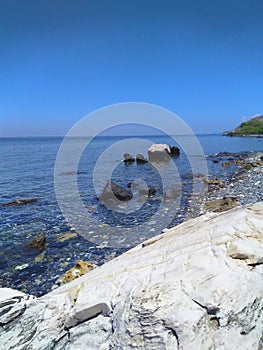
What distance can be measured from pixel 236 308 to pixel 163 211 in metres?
12.1

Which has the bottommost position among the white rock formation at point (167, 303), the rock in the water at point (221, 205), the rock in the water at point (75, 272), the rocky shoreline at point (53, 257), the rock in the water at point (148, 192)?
the rocky shoreline at point (53, 257)

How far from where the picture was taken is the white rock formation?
3.22 meters

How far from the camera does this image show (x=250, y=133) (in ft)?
495

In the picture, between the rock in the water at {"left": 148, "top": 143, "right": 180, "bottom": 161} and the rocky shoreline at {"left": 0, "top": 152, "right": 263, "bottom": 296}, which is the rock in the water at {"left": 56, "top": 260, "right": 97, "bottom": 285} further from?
the rock in the water at {"left": 148, "top": 143, "right": 180, "bottom": 161}

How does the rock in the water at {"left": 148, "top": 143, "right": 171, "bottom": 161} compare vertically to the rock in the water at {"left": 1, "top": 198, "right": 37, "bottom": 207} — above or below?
above

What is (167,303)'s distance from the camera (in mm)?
3391

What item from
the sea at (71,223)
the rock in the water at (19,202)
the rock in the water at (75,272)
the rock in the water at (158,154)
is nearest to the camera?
the rock in the water at (75,272)

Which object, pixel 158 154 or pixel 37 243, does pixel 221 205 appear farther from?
pixel 158 154

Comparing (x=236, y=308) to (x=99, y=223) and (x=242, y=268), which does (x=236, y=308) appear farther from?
(x=99, y=223)

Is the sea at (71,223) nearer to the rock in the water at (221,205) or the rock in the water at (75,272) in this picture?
the rock in the water at (75,272)

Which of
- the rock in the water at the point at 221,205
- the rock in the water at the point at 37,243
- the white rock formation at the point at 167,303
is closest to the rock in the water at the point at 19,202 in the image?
the rock in the water at the point at 37,243

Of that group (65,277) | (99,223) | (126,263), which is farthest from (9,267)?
(126,263)

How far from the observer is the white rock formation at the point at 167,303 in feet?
10.6

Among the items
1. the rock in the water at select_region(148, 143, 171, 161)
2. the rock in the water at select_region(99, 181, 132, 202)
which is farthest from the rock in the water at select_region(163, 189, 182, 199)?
the rock in the water at select_region(148, 143, 171, 161)
